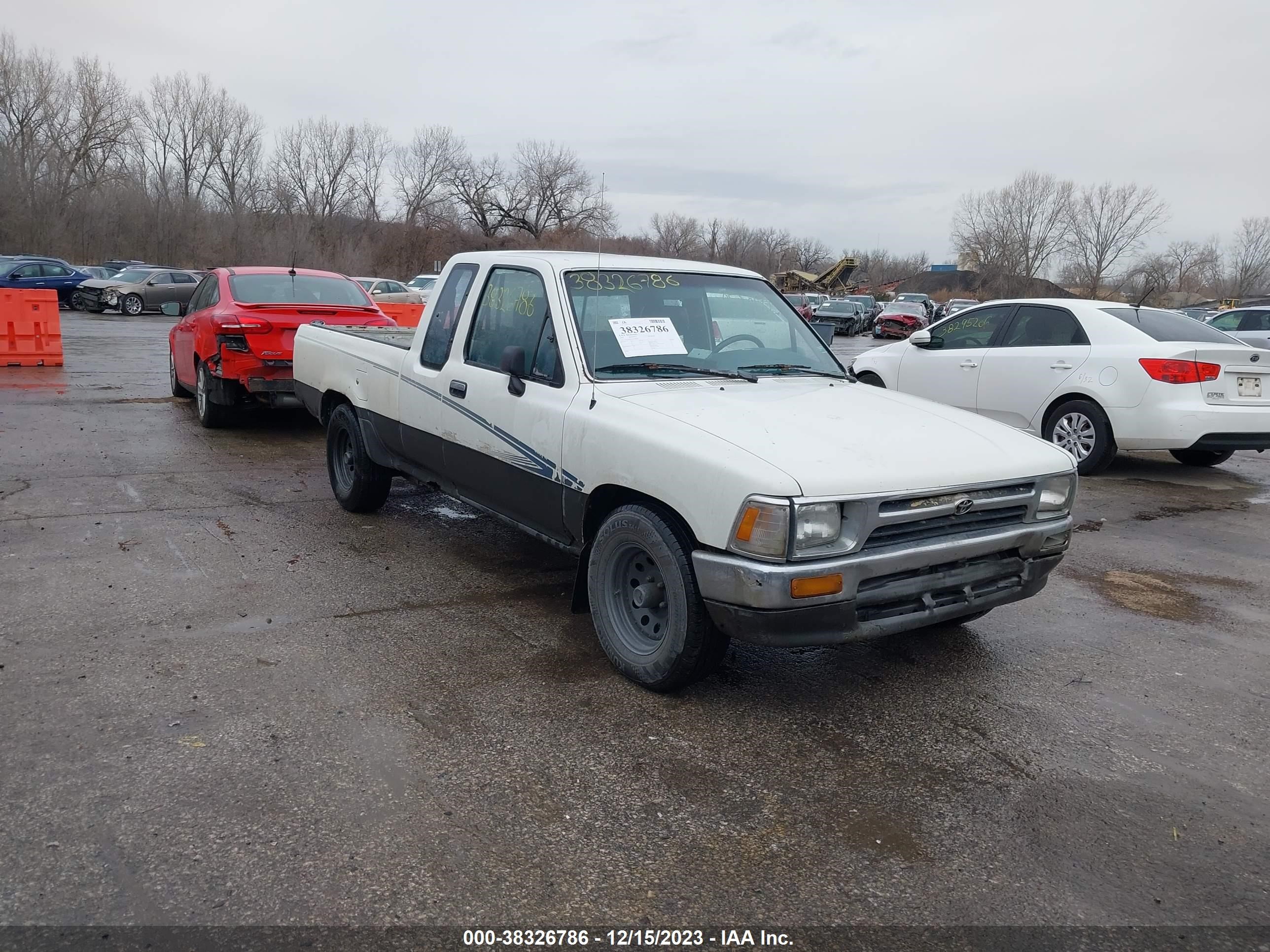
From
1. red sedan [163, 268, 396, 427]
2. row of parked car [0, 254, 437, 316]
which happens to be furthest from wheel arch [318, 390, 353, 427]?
row of parked car [0, 254, 437, 316]

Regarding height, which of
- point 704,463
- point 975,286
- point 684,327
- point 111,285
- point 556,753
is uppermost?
point 975,286

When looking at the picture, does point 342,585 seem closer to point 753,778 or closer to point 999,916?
point 753,778

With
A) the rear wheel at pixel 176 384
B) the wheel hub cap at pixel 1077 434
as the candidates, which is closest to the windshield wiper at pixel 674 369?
the wheel hub cap at pixel 1077 434

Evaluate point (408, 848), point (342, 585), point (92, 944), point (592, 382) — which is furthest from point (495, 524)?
point (92, 944)

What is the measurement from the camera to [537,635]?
4449mm

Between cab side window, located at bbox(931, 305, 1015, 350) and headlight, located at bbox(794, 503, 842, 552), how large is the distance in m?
6.58

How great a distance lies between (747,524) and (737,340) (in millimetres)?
1738

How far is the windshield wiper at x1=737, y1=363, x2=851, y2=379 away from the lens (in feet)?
15.3

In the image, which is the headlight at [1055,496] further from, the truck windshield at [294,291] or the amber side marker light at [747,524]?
the truck windshield at [294,291]

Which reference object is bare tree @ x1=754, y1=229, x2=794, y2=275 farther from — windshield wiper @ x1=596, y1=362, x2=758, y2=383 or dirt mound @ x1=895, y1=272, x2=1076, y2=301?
windshield wiper @ x1=596, y1=362, x2=758, y2=383

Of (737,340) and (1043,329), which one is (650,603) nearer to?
(737,340)

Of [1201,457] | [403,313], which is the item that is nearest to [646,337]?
[1201,457]

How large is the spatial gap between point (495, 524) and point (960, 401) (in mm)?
5281

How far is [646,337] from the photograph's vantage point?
4508 mm
